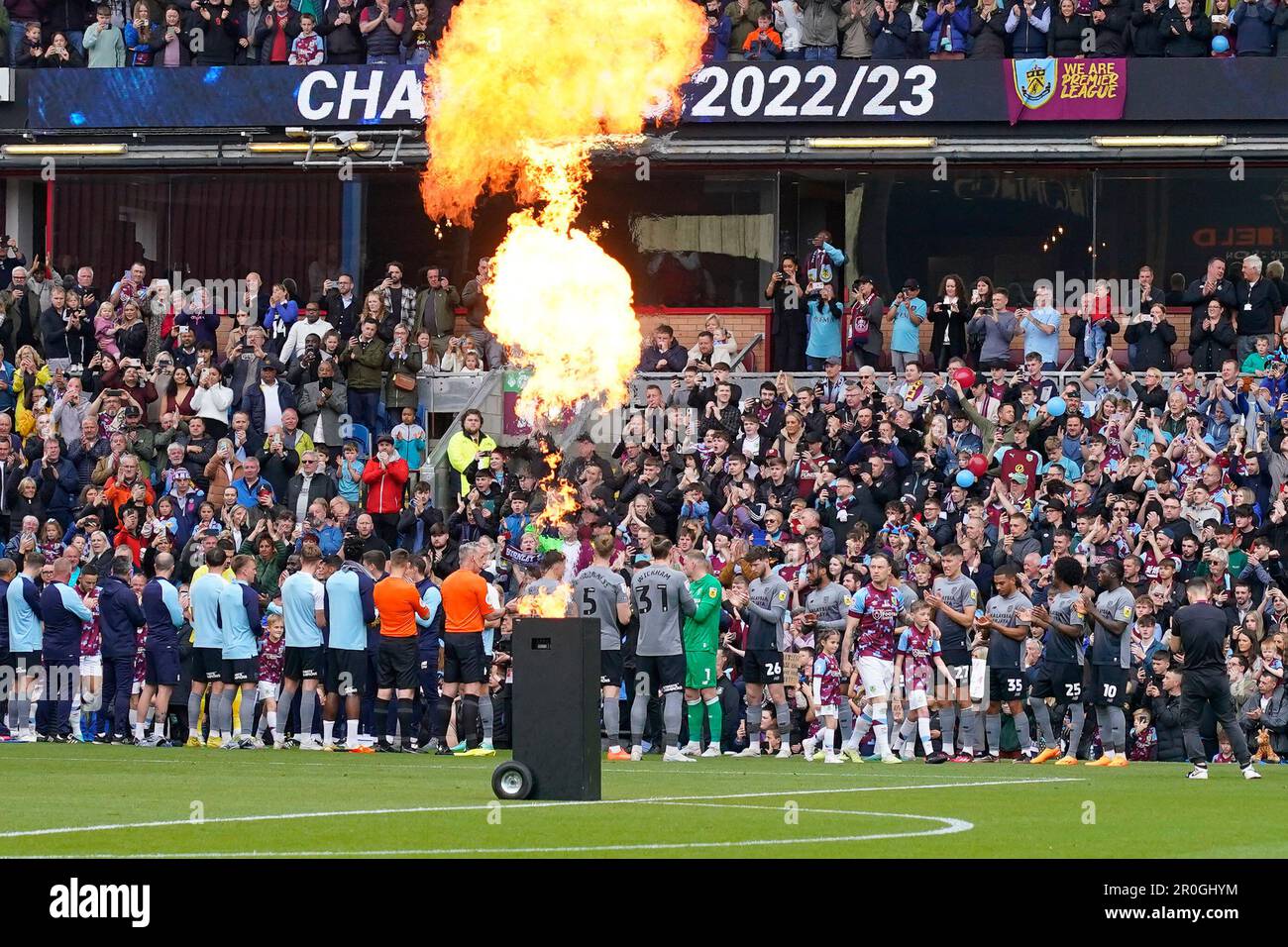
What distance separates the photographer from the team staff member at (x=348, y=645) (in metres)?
20.9

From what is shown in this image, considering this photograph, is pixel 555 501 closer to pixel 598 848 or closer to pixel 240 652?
pixel 240 652

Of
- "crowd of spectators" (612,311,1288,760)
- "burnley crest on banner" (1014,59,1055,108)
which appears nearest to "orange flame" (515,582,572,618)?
"crowd of spectators" (612,311,1288,760)

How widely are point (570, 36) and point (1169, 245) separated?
11.5 m

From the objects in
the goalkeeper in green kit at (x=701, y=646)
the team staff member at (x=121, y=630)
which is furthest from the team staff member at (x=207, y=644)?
the goalkeeper in green kit at (x=701, y=646)

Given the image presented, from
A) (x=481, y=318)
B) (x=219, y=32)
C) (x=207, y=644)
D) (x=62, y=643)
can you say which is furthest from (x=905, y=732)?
(x=219, y=32)

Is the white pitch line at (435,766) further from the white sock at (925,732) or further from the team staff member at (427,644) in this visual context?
the team staff member at (427,644)

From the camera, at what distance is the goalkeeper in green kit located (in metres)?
20.0

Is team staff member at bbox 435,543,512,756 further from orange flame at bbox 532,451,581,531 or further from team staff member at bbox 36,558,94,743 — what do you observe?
team staff member at bbox 36,558,94,743

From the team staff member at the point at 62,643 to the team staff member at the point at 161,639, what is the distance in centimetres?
37

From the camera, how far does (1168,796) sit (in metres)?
15.6

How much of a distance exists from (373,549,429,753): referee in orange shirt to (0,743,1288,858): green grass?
148cm
